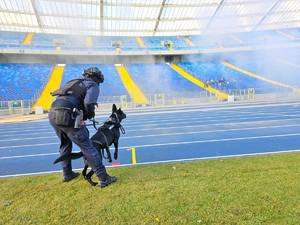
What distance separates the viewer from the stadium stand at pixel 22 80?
24.3m

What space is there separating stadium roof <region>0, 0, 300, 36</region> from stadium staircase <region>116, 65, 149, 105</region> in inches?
336

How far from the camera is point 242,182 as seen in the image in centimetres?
375

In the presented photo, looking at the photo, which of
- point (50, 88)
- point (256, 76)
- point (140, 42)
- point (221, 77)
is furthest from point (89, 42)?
point (256, 76)

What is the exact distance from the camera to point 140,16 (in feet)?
123

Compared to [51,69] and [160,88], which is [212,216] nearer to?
[160,88]

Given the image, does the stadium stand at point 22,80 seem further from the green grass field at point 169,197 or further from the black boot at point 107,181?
the black boot at point 107,181

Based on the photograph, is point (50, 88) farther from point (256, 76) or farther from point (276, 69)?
point (276, 69)

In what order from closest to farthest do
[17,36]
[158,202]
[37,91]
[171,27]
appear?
[158,202], [37,91], [17,36], [171,27]


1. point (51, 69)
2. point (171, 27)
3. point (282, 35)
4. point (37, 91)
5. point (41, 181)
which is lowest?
point (41, 181)

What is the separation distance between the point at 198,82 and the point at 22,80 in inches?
635

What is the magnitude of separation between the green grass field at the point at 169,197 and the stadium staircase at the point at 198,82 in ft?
74.1

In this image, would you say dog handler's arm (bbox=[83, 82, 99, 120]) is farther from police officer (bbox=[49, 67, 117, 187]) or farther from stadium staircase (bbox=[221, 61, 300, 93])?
stadium staircase (bbox=[221, 61, 300, 93])

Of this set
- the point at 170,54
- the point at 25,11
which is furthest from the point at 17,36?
the point at 170,54

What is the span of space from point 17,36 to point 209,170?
3255 cm
